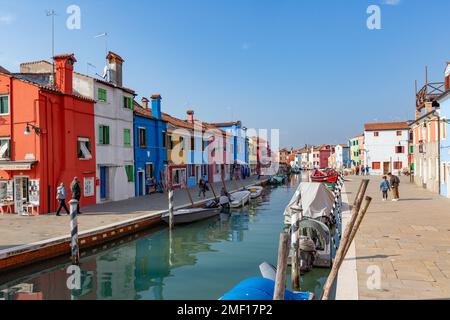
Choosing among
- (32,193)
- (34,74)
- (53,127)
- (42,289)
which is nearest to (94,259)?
(42,289)

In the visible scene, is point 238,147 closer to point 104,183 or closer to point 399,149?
point 399,149

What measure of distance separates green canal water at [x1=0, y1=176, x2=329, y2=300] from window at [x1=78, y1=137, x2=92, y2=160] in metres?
7.80

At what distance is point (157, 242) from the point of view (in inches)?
649

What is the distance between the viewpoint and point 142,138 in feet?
99.7

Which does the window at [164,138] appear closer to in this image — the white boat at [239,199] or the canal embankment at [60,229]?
the white boat at [239,199]

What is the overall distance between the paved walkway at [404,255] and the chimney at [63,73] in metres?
18.1

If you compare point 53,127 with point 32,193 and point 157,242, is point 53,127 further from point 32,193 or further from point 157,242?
point 157,242

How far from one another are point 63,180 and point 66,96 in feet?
16.2

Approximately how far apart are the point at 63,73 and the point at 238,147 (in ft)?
138

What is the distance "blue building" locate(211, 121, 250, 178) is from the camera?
5814cm

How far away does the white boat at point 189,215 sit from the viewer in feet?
64.3

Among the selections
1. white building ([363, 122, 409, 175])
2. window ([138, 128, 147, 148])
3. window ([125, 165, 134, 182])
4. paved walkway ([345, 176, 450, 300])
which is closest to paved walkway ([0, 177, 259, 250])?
window ([125, 165, 134, 182])

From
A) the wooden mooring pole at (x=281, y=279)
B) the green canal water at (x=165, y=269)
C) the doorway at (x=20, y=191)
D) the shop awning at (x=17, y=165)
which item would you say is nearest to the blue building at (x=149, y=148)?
the doorway at (x=20, y=191)

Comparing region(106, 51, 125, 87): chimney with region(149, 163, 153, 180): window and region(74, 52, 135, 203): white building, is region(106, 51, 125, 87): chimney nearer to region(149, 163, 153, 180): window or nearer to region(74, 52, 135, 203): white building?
region(74, 52, 135, 203): white building
